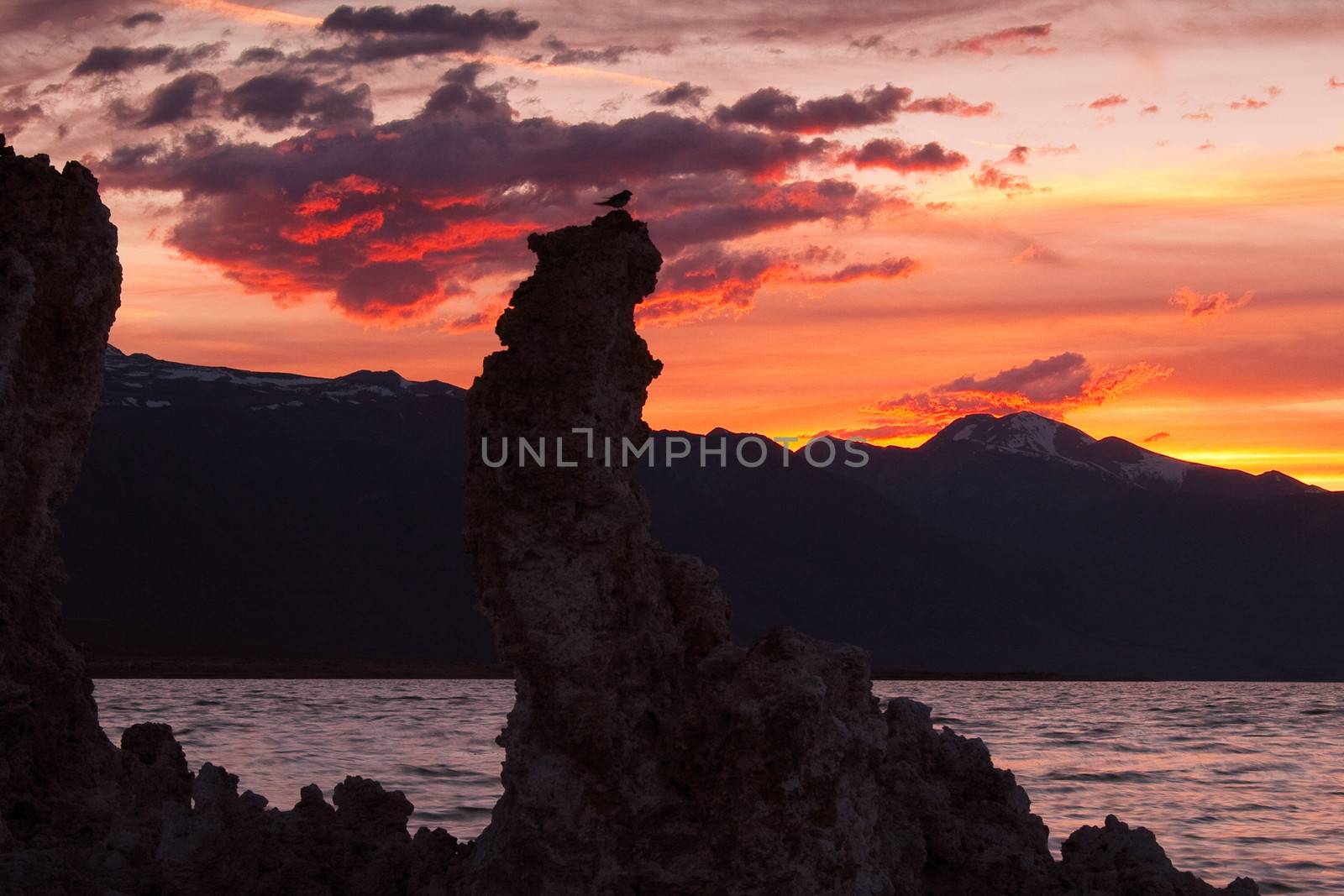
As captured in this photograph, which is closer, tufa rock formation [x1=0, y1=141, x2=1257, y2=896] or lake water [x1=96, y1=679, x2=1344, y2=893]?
tufa rock formation [x1=0, y1=141, x2=1257, y2=896]

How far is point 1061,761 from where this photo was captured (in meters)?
41.8

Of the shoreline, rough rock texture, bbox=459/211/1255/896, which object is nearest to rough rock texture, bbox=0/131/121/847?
rough rock texture, bbox=459/211/1255/896

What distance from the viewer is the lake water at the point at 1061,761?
1027 inches

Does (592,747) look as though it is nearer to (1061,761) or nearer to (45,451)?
(45,451)

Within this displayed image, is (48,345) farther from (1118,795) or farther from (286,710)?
(286,710)

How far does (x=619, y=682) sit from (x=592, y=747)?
55cm

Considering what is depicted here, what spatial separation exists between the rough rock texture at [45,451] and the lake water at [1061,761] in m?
7.06

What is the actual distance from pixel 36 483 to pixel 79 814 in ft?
10.7

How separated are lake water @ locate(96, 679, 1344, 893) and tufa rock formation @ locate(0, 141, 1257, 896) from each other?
7591 mm

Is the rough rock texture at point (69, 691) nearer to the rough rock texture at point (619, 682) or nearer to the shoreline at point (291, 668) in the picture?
the rough rock texture at point (619, 682)

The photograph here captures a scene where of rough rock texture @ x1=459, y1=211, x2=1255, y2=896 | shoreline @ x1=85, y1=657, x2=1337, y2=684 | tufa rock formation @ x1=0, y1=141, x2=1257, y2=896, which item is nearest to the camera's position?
rough rock texture @ x1=459, y1=211, x2=1255, y2=896

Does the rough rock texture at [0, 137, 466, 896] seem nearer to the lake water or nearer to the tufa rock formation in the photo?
the tufa rock formation

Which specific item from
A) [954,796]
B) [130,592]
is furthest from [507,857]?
[130,592]

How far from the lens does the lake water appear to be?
26.1m
